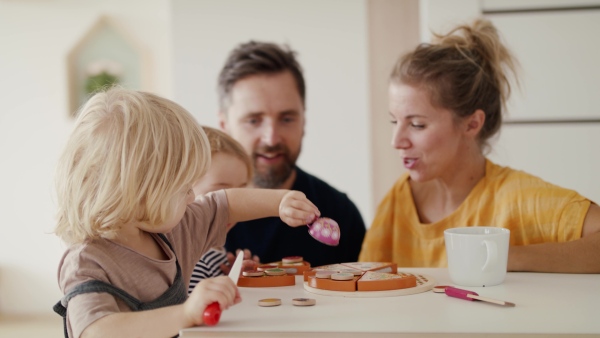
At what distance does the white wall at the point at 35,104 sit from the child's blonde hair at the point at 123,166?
282 cm

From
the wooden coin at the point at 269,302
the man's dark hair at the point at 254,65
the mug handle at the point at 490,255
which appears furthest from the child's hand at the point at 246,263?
the man's dark hair at the point at 254,65

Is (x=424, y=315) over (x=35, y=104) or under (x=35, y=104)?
under

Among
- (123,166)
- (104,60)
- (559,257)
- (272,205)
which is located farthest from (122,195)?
(104,60)

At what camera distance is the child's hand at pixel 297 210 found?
40.8 inches

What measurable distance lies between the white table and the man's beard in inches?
35.6

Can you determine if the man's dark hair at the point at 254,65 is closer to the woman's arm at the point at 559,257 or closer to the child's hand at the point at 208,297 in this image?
the woman's arm at the point at 559,257

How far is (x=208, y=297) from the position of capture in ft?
2.56

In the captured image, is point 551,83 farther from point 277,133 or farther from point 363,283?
point 363,283

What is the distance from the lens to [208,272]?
4.28 feet

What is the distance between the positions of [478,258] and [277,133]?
3.22ft

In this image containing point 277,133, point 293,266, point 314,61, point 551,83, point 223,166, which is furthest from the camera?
point 314,61

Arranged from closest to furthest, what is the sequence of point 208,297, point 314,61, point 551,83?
point 208,297
point 551,83
point 314,61

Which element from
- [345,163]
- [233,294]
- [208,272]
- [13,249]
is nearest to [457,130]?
[208,272]

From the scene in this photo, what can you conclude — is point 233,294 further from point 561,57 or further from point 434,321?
point 561,57
